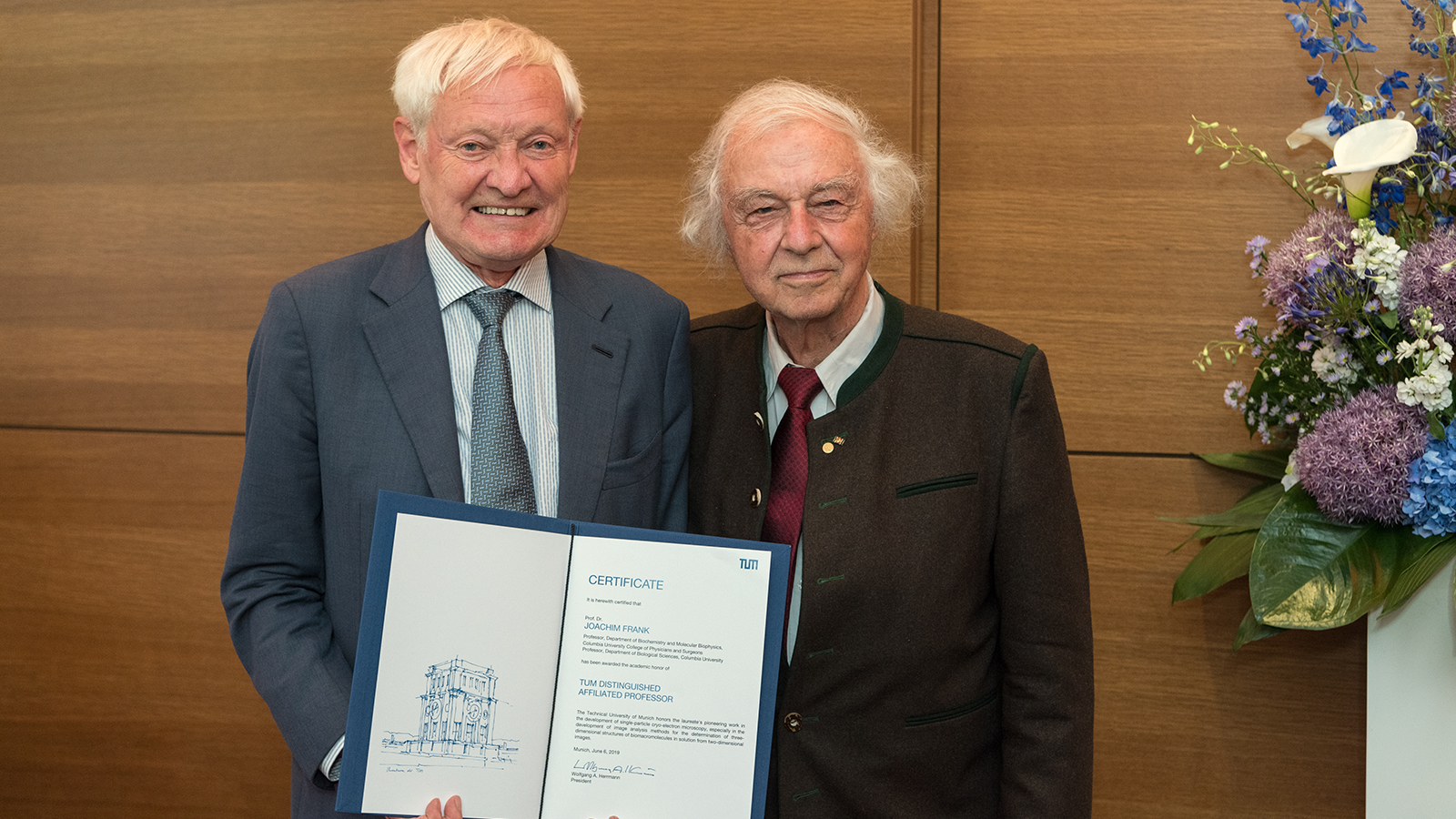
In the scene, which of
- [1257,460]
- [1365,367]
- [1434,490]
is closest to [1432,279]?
[1365,367]

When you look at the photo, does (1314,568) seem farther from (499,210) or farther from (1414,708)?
(499,210)

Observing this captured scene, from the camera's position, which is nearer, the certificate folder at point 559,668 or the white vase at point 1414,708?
the certificate folder at point 559,668

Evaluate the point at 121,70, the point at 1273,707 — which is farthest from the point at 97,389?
the point at 1273,707

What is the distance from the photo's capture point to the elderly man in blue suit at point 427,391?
151cm

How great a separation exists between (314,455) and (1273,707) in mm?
2136

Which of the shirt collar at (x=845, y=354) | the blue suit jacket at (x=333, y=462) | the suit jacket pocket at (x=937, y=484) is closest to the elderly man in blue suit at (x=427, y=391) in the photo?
the blue suit jacket at (x=333, y=462)

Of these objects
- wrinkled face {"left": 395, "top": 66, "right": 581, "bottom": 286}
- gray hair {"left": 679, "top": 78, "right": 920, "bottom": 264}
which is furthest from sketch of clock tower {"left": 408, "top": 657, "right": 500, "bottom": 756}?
gray hair {"left": 679, "top": 78, "right": 920, "bottom": 264}

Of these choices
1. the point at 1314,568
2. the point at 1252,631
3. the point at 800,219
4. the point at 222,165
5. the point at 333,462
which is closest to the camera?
the point at 333,462

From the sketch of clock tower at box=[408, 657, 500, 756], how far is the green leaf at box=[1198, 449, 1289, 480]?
1.68 meters

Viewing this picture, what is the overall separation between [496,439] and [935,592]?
0.72 meters

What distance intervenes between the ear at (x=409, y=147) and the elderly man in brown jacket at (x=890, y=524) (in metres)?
0.50

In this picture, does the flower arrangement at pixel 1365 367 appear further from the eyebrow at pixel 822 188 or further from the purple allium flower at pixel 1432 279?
the eyebrow at pixel 822 188

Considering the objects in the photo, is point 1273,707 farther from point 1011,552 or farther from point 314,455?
point 314,455

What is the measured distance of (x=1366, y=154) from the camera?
5.95 feet
